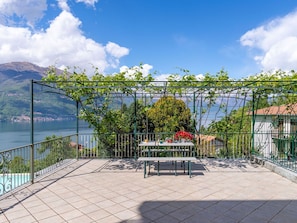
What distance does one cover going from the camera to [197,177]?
4773 mm

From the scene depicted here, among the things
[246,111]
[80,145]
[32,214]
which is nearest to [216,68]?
[246,111]

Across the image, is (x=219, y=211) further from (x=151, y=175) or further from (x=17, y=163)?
(x=17, y=163)

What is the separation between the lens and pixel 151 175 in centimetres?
494

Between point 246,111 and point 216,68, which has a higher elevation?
point 216,68

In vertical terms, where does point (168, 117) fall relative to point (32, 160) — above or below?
above

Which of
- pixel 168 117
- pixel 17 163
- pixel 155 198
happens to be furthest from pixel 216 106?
pixel 17 163

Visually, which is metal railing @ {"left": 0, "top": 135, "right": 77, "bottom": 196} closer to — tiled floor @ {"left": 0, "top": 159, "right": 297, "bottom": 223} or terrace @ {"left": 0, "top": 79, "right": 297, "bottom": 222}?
terrace @ {"left": 0, "top": 79, "right": 297, "bottom": 222}

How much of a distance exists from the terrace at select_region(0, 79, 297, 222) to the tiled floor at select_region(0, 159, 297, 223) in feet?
0.05

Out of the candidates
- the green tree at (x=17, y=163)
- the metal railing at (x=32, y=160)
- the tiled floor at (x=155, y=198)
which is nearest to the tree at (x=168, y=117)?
the tiled floor at (x=155, y=198)

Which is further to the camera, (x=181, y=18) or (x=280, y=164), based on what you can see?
(x=181, y=18)

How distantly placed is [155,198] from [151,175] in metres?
1.47

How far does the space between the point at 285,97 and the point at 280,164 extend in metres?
2.73

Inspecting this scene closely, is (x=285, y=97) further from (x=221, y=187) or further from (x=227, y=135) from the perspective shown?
(x=221, y=187)

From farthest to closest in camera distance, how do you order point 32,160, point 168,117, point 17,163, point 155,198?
1. point 168,117
2. point 17,163
3. point 32,160
4. point 155,198
